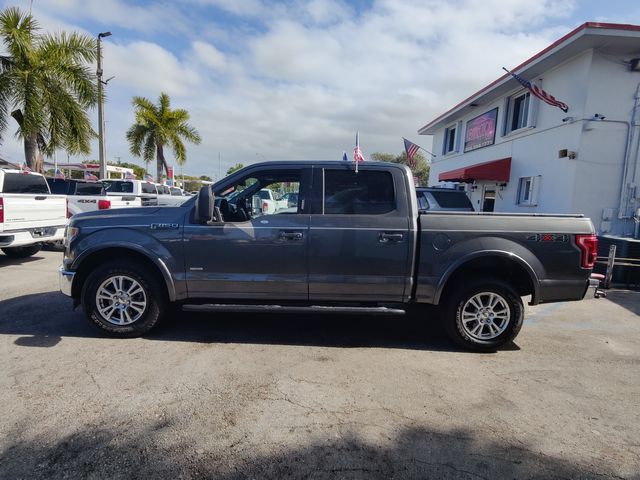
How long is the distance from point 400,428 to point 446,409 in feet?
1.69

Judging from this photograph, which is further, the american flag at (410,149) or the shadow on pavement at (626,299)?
the american flag at (410,149)

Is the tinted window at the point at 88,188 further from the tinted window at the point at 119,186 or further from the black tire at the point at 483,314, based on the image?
the black tire at the point at 483,314

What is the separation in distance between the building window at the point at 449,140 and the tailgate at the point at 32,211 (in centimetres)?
1739

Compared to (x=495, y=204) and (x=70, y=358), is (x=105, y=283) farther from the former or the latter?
(x=495, y=204)

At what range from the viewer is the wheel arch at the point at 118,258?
436 centimetres

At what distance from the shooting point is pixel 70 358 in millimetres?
3930

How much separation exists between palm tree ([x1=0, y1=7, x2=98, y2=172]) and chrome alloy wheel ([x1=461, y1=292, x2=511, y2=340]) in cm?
1550

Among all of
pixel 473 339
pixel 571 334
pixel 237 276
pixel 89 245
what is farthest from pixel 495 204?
pixel 89 245

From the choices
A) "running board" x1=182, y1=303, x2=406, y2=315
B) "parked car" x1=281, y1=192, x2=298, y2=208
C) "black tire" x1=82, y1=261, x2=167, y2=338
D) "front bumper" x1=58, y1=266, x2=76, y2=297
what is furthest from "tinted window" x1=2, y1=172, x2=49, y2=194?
"parked car" x1=281, y1=192, x2=298, y2=208

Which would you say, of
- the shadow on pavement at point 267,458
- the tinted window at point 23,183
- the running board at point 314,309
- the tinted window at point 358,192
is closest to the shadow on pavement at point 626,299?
the running board at point 314,309

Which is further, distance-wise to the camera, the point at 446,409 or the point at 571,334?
the point at 571,334

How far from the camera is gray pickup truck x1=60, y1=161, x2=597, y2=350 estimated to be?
427 centimetres

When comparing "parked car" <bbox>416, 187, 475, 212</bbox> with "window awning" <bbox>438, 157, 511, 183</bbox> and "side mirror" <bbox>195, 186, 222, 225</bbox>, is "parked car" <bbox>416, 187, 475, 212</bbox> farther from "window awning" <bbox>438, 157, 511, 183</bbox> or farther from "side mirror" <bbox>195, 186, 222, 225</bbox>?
"side mirror" <bbox>195, 186, 222, 225</bbox>

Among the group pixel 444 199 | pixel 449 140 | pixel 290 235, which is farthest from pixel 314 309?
pixel 449 140
